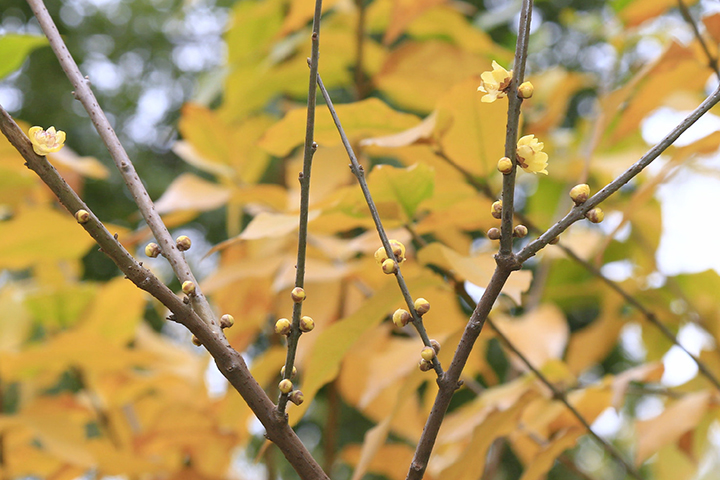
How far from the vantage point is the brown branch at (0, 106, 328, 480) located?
0.27 metres

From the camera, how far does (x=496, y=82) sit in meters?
0.28

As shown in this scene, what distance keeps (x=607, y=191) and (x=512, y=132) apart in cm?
5

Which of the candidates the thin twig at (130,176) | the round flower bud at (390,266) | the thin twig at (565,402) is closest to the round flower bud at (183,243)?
the thin twig at (130,176)

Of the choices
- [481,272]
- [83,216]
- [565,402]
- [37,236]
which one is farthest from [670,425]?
[37,236]

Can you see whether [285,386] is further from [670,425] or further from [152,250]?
[670,425]

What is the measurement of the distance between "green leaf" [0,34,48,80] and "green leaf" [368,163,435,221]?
31 cm

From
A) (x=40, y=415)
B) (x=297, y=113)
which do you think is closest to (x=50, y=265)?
(x=40, y=415)

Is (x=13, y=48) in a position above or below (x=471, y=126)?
above

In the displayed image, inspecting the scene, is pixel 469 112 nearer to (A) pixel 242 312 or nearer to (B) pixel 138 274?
(B) pixel 138 274

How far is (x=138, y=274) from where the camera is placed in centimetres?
27

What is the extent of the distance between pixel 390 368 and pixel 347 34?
45cm

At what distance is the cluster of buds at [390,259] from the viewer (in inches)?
11.5

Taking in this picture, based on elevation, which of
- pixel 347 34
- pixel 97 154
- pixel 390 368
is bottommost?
pixel 390 368

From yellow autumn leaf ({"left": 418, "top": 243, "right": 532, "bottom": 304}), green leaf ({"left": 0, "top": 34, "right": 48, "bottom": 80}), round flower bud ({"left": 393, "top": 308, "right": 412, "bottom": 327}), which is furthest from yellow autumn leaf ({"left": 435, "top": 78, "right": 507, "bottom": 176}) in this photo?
green leaf ({"left": 0, "top": 34, "right": 48, "bottom": 80})
